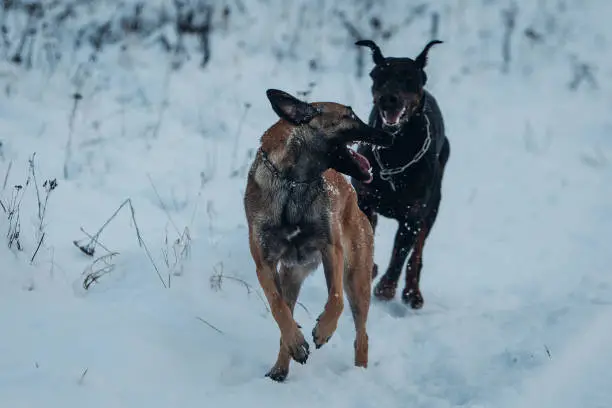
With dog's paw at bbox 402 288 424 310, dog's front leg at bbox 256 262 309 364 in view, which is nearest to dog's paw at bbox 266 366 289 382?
dog's front leg at bbox 256 262 309 364

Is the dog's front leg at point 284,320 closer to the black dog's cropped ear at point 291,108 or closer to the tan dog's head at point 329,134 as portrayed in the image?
the tan dog's head at point 329,134

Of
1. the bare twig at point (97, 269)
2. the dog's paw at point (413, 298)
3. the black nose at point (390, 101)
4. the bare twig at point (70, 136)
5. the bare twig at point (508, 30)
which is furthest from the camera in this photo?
the bare twig at point (508, 30)

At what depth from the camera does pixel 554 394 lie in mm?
3857

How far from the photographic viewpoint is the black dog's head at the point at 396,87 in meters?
5.62

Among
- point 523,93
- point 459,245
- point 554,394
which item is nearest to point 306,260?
point 554,394

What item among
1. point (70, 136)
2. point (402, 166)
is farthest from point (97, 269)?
point (70, 136)

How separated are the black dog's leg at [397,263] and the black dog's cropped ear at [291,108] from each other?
1.91 m

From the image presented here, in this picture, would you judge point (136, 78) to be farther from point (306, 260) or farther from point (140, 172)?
point (306, 260)

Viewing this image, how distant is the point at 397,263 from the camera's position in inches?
230

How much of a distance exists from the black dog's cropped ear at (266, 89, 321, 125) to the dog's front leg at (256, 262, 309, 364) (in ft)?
2.46

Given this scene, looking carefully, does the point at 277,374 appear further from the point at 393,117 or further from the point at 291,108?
the point at 393,117

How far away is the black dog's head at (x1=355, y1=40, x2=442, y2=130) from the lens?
5.62 meters

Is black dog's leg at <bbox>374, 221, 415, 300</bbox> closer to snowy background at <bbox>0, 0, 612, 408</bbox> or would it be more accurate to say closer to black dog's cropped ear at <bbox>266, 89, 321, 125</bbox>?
snowy background at <bbox>0, 0, 612, 408</bbox>

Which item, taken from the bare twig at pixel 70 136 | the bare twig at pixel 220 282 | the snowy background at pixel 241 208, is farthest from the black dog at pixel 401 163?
the bare twig at pixel 70 136
